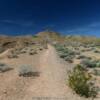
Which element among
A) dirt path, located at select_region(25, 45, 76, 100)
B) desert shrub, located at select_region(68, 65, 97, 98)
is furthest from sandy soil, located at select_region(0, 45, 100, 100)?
desert shrub, located at select_region(68, 65, 97, 98)

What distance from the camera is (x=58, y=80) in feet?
43.1

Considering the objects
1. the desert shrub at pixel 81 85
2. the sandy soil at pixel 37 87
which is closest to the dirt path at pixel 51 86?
the sandy soil at pixel 37 87

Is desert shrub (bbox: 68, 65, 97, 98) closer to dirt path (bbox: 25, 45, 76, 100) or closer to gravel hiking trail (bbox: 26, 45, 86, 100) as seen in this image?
gravel hiking trail (bbox: 26, 45, 86, 100)

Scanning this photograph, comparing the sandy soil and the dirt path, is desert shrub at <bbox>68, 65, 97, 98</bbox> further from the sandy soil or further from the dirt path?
the dirt path

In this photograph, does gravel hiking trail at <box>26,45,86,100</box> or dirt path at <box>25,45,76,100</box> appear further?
dirt path at <box>25,45,76,100</box>

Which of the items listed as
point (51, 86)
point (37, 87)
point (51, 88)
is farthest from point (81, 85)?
point (37, 87)

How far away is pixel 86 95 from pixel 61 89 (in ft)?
4.68

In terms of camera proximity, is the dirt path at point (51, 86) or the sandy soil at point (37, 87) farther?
the dirt path at point (51, 86)

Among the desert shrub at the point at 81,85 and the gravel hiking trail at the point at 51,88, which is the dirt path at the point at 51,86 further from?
the desert shrub at the point at 81,85

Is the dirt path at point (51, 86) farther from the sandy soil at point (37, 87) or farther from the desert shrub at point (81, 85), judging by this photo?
the desert shrub at point (81, 85)

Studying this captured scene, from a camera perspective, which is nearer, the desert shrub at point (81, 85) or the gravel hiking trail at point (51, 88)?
the gravel hiking trail at point (51, 88)

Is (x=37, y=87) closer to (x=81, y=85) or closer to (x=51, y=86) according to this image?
(x=51, y=86)

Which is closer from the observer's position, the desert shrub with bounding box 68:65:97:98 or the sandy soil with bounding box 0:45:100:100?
the sandy soil with bounding box 0:45:100:100

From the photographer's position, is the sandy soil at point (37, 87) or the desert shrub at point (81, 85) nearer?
the sandy soil at point (37, 87)
